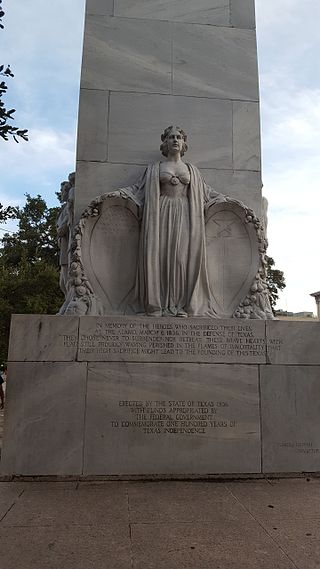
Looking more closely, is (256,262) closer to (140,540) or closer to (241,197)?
(241,197)

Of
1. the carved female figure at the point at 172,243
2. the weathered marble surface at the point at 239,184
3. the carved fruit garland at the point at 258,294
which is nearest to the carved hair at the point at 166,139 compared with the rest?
the carved female figure at the point at 172,243

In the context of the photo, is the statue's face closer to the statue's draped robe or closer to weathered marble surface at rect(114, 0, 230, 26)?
the statue's draped robe

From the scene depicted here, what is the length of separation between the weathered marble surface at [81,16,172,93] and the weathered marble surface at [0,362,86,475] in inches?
209

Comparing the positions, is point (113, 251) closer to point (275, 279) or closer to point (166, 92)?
point (166, 92)

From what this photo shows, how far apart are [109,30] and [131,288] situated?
4.99 m

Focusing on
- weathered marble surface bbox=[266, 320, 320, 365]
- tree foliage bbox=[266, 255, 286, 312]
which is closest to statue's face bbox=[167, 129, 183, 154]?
weathered marble surface bbox=[266, 320, 320, 365]

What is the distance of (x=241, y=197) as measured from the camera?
847 cm

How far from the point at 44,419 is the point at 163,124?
5.53m

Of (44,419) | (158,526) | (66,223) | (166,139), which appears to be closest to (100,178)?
(66,223)

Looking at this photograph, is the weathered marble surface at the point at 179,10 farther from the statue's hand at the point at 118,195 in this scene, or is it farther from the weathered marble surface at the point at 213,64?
the statue's hand at the point at 118,195

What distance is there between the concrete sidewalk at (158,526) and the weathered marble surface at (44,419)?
321 mm

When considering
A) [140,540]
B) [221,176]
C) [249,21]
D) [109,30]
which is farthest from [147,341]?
[249,21]

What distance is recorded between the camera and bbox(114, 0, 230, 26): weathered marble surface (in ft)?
29.6

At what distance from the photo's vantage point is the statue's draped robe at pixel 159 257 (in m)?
7.28
